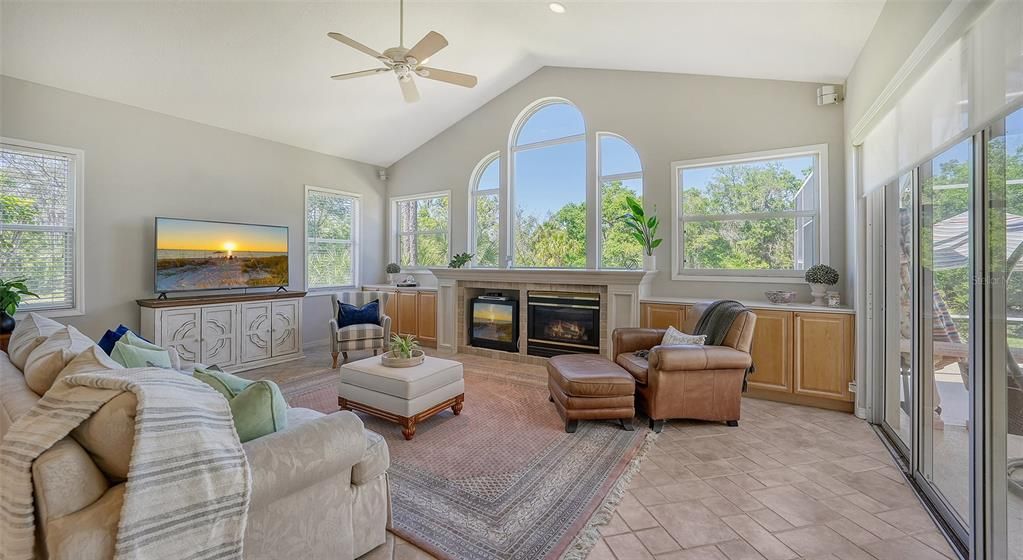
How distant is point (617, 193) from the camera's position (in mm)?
4926

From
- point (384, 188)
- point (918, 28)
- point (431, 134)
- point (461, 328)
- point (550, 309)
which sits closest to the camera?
point (918, 28)

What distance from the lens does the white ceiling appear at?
3105 mm

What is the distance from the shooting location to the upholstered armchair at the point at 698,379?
116 inches

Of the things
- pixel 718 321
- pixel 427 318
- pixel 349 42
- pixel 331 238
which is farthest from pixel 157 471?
pixel 331 238

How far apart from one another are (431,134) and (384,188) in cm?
129

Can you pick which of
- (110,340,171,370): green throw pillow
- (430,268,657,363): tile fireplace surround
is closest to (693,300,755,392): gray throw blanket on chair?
(430,268,657,363): tile fireplace surround

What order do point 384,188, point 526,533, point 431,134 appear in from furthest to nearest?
1. point 384,188
2. point 431,134
3. point 526,533

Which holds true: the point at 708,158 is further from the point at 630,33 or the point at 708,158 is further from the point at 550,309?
the point at 550,309

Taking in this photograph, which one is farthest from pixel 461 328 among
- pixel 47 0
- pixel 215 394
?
pixel 47 0

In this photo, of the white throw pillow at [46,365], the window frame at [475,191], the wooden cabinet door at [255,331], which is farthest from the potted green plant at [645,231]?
the wooden cabinet door at [255,331]

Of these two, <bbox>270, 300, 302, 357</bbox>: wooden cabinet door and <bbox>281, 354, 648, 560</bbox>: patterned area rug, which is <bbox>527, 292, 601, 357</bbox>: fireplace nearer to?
<bbox>281, 354, 648, 560</bbox>: patterned area rug

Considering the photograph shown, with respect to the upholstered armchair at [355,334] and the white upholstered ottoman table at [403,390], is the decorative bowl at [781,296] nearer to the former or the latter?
the white upholstered ottoman table at [403,390]

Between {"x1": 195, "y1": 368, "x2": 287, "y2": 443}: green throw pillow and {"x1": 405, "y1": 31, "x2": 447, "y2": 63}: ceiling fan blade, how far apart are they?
2289 millimetres

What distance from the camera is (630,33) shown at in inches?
150
